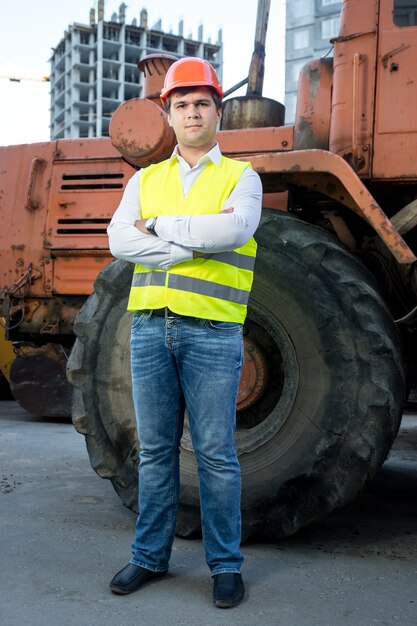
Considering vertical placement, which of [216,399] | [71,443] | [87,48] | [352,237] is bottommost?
[71,443]

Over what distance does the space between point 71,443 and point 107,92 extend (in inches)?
2226

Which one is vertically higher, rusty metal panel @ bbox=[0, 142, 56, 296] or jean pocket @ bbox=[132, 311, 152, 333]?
rusty metal panel @ bbox=[0, 142, 56, 296]

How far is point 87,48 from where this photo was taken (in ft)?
192

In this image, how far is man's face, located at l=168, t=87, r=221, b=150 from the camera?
243cm

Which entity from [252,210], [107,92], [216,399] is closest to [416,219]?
[252,210]

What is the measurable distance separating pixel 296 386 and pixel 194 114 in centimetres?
118

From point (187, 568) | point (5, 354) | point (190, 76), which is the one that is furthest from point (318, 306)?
point (5, 354)

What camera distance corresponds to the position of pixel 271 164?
2.93m

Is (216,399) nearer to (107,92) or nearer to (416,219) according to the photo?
(416,219)

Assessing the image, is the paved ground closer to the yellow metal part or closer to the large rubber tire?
the large rubber tire

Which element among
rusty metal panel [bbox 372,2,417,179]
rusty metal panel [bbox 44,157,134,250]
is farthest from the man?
rusty metal panel [bbox 44,157,134,250]

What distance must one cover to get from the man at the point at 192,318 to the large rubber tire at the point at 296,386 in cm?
45

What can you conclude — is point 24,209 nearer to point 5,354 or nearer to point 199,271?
point 5,354

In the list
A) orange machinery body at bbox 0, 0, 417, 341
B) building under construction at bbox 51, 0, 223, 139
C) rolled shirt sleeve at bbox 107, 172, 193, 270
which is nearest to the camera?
rolled shirt sleeve at bbox 107, 172, 193, 270
